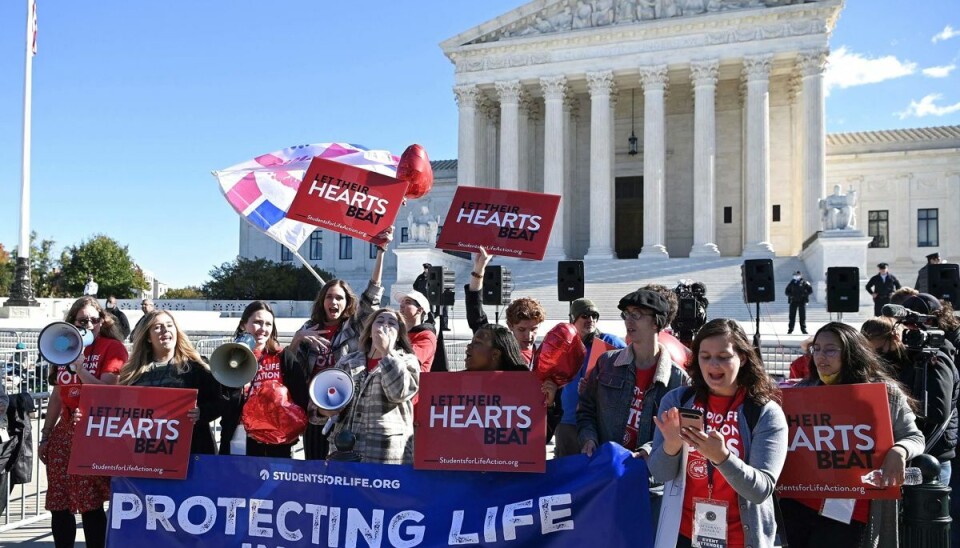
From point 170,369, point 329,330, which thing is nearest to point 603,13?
point 329,330

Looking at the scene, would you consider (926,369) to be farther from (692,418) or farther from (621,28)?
(621,28)

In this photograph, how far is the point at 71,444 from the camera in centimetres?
482

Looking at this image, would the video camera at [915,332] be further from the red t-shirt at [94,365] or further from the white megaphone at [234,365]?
the red t-shirt at [94,365]

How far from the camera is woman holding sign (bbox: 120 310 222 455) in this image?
187 inches

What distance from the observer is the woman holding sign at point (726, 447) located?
323 centimetres

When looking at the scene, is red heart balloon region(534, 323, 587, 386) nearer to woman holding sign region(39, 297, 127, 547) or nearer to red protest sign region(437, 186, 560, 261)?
red protest sign region(437, 186, 560, 261)

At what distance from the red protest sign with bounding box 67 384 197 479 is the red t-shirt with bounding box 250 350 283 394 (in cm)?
51

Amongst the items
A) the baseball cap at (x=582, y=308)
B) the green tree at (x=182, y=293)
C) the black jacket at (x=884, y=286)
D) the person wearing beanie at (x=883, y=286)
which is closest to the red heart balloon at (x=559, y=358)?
the baseball cap at (x=582, y=308)

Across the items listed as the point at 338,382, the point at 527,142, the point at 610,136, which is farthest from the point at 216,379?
the point at 527,142

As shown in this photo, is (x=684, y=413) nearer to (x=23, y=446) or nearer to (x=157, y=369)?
(x=157, y=369)

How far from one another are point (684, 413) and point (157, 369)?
3.51 metres

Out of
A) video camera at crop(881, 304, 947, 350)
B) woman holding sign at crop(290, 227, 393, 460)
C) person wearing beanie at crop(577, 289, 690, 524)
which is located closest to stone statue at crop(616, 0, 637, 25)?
woman holding sign at crop(290, 227, 393, 460)

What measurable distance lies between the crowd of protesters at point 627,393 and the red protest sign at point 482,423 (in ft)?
0.57

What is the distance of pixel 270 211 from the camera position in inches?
358
